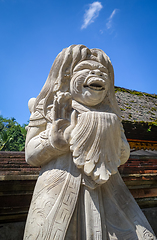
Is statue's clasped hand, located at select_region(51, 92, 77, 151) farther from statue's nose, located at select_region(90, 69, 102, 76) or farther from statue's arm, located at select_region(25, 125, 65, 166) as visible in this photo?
statue's nose, located at select_region(90, 69, 102, 76)

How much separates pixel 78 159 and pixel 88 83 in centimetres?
89

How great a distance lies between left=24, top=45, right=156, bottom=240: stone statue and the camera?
1.71 metres

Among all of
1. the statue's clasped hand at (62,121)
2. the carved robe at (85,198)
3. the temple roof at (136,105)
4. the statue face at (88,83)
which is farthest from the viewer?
the temple roof at (136,105)

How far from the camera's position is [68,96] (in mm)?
2088

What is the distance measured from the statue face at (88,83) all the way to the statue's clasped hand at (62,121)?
0.14 meters

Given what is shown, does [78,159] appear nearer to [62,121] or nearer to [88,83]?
[62,121]

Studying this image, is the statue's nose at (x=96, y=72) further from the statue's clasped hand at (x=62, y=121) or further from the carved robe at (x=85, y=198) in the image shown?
the carved robe at (x=85, y=198)

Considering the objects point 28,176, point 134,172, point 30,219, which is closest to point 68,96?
point 30,219

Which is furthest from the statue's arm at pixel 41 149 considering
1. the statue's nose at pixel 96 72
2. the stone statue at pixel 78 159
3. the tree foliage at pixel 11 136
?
the tree foliage at pixel 11 136

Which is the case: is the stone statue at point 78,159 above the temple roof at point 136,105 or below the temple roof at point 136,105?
below

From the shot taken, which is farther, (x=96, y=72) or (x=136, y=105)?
(x=136, y=105)

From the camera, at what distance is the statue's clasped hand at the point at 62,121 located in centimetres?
188

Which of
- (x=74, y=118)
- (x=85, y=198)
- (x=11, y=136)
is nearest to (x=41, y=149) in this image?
(x=74, y=118)

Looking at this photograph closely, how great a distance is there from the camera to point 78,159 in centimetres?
184
